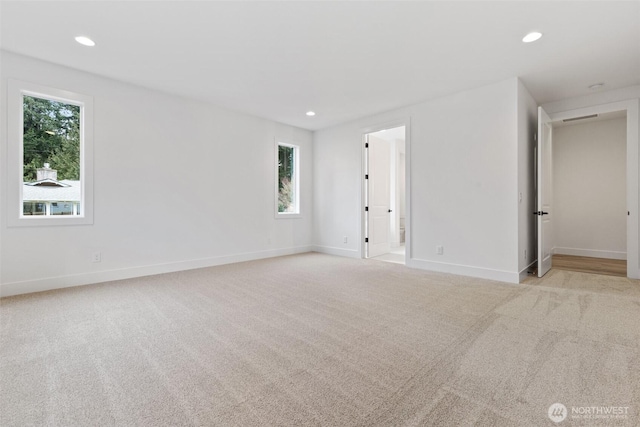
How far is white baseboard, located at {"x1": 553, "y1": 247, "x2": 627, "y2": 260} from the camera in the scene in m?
5.42

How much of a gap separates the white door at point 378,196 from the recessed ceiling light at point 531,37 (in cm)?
307

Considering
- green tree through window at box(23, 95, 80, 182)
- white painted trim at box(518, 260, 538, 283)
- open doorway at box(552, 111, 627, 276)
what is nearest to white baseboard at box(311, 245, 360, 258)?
white painted trim at box(518, 260, 538, 283)

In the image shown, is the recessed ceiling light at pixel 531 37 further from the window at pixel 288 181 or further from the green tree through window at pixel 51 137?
the green tree through window at pixel 51 137

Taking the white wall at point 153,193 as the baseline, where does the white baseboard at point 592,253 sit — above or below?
below

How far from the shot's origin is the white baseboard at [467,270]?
383 cm

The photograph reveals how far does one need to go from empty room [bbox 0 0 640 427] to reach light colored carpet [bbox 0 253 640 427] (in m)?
0.02

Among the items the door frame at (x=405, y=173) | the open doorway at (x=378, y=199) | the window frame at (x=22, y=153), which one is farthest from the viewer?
the open doorway at (x=378, y=199)

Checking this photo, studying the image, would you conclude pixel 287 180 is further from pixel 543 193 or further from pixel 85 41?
pixel 543 193

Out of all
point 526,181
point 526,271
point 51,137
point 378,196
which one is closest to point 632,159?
point 526,181

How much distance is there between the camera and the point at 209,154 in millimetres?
A: 4902

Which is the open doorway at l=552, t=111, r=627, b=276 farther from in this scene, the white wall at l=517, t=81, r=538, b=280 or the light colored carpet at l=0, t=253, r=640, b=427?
the light colored carpet at l=0, t=253, r=640, b=427

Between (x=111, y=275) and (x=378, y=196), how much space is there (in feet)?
15.5

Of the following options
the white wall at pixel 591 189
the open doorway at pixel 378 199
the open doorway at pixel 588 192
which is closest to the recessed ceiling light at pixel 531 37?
the open doorway at pixel 588 192

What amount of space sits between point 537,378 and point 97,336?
3.05 metres
